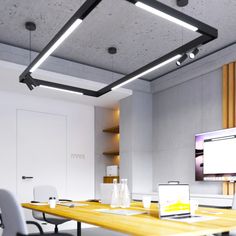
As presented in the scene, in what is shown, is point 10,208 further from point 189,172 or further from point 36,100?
point 36,100

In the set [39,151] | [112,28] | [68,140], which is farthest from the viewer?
[68,140]

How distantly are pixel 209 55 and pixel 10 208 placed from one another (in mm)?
4620

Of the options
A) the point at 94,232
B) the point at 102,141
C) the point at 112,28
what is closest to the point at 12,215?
the point at 112,28

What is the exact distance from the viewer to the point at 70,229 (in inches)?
257

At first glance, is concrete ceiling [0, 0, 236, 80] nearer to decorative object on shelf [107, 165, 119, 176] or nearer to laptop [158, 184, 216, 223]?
decorative object on shelf [107, 165, 119, 176]

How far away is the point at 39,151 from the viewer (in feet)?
21.9

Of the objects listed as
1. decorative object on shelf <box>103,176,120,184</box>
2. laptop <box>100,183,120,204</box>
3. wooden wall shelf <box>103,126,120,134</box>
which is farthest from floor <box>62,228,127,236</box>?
laptop <box>100,183,120,204</box>

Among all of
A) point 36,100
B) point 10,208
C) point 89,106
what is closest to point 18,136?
point 36,100

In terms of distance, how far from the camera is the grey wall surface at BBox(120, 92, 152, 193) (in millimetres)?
6664

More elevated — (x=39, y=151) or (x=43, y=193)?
(x=39, y=151)

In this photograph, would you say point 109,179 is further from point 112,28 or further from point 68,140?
point 112,28

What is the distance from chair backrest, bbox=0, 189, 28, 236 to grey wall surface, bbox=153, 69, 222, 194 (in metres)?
3.96

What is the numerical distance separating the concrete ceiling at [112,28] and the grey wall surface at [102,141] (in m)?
1.84

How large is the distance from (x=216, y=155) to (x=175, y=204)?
10.1ft
